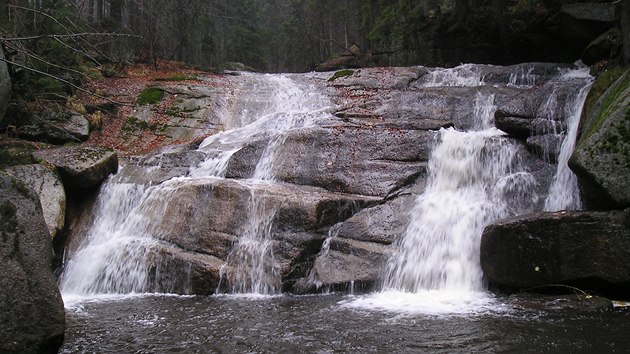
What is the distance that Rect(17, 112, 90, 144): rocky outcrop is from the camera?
13.6m

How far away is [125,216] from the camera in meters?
11.0

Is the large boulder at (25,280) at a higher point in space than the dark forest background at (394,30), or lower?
lower

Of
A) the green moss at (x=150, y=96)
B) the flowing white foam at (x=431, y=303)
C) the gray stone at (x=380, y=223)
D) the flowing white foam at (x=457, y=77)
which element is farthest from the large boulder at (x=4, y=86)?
the flowing white foam at (x=457, y=77)

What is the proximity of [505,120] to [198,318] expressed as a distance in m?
7.73

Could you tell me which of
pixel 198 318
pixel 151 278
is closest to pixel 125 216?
pixel 151 278

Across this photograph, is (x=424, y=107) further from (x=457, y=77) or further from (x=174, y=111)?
(x=174, y=111)

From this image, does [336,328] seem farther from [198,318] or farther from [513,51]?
[513,51]

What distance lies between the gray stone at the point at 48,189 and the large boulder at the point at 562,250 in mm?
8654

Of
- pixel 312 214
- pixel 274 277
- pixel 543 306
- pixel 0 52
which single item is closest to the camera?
pixel 0 52

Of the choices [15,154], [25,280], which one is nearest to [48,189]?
[15,154]

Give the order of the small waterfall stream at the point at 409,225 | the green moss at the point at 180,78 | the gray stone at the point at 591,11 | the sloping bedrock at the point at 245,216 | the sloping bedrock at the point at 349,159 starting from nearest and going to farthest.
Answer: the small waterfall stream at the point at 409,225 → the sloping bedrock at the point at 245,216 → the sloping bedrock at the point at 349,159 → the gray stone at the point at 591,11 → the green moss at the point at 180,78

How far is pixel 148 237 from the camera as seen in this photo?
9.94m

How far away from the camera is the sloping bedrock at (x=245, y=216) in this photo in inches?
357

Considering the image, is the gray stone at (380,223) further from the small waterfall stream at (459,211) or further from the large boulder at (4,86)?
the large boulder at (4,86)
